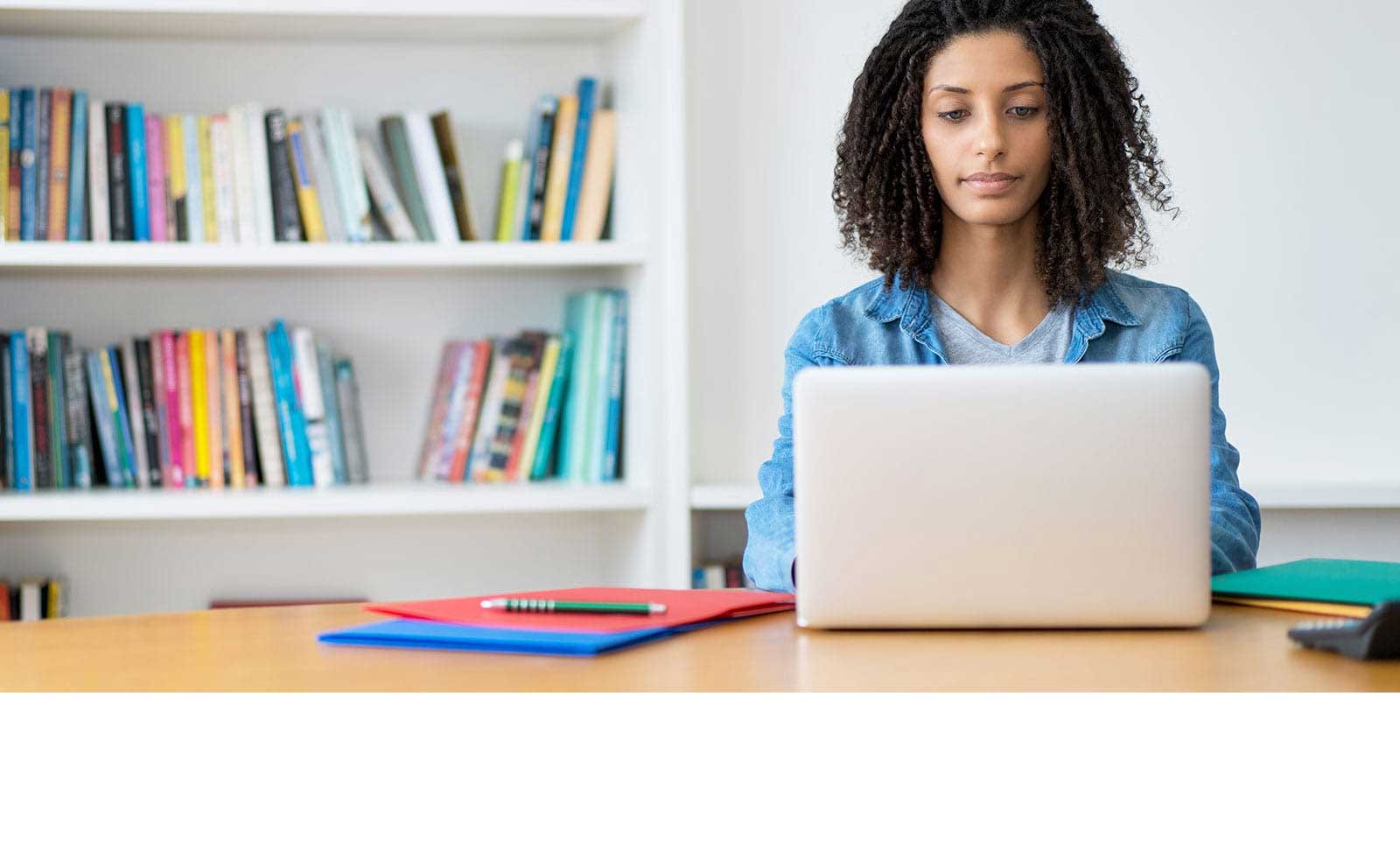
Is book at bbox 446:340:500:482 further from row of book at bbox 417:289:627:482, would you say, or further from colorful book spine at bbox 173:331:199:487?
colorful book spine at bbox 173:331:199:487

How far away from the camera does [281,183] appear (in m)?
2.49

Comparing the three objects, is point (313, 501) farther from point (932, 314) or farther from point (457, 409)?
point (932, 314)

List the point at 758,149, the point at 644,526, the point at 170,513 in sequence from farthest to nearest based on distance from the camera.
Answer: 1. the point at 758,149
2. the point at 644,526
3. the point at 170,513

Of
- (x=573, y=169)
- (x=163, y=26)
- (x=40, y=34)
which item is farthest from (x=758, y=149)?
(x=40, y=34)

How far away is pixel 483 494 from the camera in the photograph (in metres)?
2.47

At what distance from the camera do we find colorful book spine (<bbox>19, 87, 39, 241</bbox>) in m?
2.43

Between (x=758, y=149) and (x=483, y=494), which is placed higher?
(x=758, y=149)

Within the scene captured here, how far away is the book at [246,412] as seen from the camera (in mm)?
2520

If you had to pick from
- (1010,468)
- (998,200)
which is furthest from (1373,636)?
(998,200)

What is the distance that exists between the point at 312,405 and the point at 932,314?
1.20 metres

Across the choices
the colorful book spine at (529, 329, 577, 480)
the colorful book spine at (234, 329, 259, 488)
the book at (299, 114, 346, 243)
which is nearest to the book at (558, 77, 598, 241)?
the colorful book spine at (529, 329, 577, 480)

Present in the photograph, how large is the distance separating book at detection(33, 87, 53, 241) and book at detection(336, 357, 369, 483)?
0.52 m
